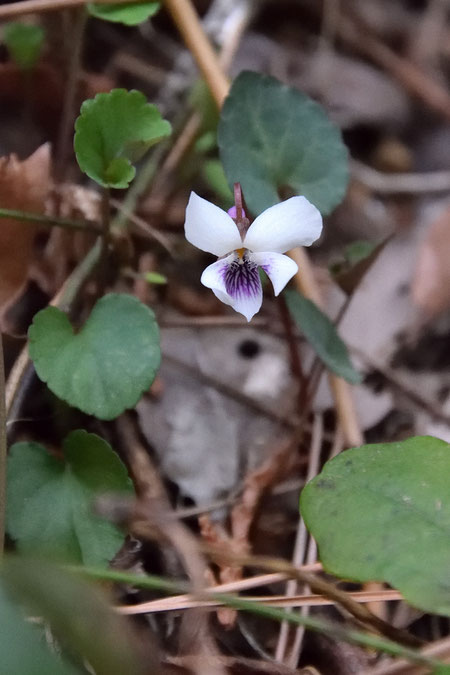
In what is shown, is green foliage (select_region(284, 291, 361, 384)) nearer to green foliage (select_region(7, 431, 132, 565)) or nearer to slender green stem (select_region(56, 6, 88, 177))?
green foliage (select_region(7, 431, 132, 565))

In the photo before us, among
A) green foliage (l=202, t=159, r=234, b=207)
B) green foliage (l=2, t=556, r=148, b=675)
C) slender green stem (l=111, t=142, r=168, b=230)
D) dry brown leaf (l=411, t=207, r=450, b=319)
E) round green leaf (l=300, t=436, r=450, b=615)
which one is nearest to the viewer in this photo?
green foliage (l=2, t=556, r=148, b=675)

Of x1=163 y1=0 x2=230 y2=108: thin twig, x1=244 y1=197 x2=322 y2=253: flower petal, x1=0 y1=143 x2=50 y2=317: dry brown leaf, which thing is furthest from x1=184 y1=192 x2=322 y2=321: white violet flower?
x1=163 y1=0 x2=230 y2=108: thin twig

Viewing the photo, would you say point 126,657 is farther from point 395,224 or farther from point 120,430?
point 395,224

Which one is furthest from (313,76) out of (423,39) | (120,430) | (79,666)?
(79,666)

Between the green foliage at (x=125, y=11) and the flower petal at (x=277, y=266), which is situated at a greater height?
the green foliage at (x=125, y=11)

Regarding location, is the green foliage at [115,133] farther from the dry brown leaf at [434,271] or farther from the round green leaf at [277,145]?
the dry brown leaf at [434,271]

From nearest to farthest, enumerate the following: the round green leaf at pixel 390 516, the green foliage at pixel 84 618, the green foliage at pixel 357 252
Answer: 1. the green foliage at pixel 84 618
2. the round green leaf at pixel 390 516
3. the green foliage at pixel 357 252

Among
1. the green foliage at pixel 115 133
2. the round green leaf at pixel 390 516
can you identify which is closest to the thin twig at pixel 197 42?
the green foliage at pixel 115 133
